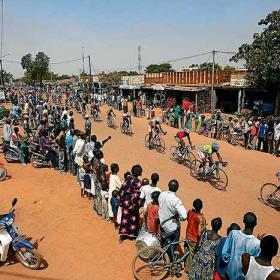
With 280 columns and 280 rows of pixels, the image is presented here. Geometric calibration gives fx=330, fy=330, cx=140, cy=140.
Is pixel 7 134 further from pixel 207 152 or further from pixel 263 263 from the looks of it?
pixel 263 263

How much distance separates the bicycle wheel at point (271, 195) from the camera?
32.0 ft

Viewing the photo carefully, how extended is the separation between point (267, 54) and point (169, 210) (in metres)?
18.3

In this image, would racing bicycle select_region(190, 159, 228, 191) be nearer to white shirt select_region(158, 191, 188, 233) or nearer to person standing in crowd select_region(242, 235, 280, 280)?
white shirt select_region(158, 191, 188, 233)

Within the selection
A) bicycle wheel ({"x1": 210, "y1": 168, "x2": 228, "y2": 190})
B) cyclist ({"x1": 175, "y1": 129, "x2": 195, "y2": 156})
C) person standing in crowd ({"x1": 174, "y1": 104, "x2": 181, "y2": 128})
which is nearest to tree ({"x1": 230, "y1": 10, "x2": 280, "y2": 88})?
person standing in crowd ({"x1": 174, "y1": 104, "x2": 181, "y2": 128})

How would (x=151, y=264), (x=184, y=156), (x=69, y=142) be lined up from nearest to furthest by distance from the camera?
1. (x=151, y=264)
2. (x=69, y=142)
3. (x=184, y=156)

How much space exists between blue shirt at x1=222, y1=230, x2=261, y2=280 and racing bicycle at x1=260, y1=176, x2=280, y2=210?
18.0ft

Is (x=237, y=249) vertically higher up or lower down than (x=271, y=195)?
higher up

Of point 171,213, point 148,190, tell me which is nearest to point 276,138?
point 148,190

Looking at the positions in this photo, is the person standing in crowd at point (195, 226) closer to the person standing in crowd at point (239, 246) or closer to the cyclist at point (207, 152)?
the person standing in crowd at point (239, 246)

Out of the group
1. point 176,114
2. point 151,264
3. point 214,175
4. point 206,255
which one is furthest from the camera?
point 176,114

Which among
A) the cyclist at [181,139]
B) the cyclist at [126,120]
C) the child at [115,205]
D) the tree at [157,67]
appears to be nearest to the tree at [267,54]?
the cyclist at [126,120]

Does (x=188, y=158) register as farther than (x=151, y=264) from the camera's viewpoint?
Yes

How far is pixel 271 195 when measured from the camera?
32.0 ft

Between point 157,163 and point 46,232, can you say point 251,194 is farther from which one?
point 46,232
